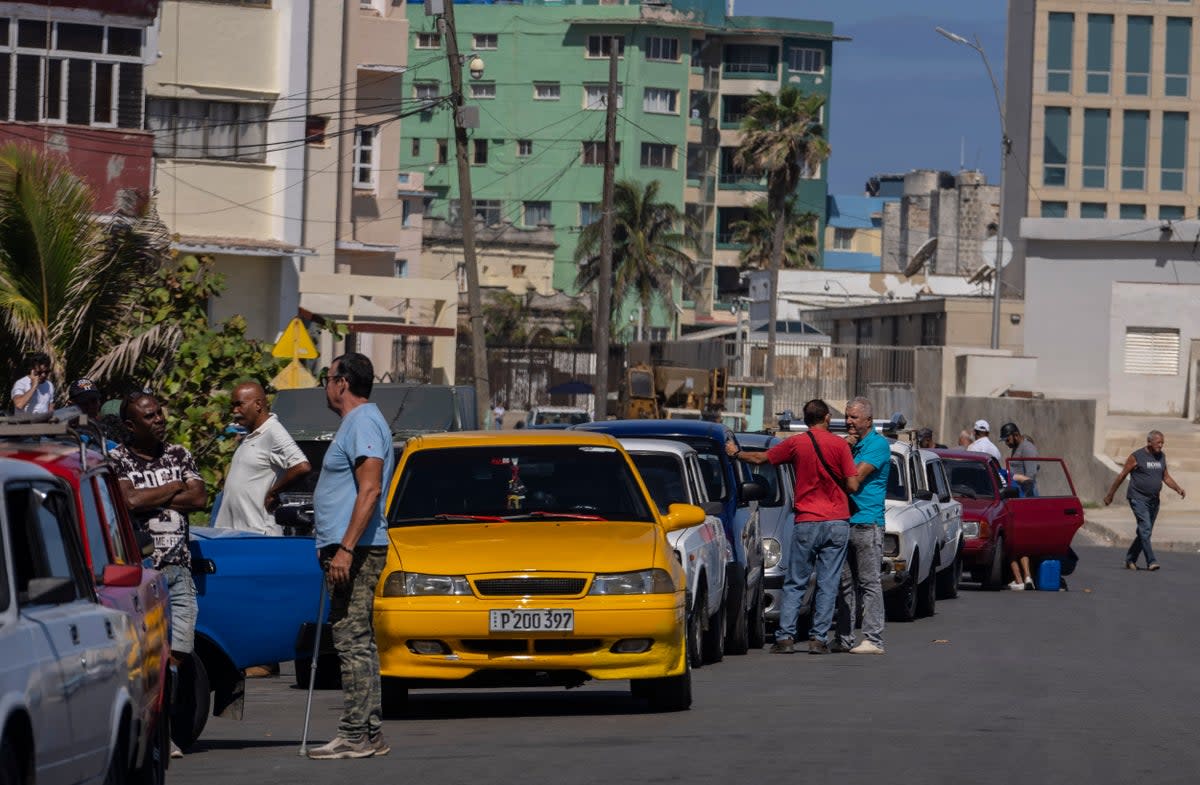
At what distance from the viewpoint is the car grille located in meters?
11.7

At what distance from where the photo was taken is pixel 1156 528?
3894 centimetres

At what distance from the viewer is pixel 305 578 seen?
1115 cm

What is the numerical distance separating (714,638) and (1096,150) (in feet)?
206

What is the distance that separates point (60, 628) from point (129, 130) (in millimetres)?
29020

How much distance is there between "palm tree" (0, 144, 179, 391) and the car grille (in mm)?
9837

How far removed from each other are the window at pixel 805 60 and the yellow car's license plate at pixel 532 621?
102 m

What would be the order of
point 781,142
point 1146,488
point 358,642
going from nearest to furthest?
point 358,642, point 1146,488, point 781,142

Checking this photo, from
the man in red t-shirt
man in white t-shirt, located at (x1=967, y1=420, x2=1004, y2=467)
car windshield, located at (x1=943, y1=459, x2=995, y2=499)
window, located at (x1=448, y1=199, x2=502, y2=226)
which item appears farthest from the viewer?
window, located at (x1=448, y1=199, x2=502, y2=226)

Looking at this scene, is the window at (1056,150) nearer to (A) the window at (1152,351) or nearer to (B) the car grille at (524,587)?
(A) the window at (1152,351)

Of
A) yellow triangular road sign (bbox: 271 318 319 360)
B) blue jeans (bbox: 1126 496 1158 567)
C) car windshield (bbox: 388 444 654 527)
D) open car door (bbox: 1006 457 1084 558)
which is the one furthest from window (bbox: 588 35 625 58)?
car windshield (bbox: 388 444 654 527)

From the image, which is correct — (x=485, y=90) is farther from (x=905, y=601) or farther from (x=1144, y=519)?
(x=905, y=601)

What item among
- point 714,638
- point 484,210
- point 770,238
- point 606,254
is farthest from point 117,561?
point 484,210

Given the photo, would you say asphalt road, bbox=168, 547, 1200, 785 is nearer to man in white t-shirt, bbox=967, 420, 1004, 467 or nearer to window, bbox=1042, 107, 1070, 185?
man in white t-shirt, bbox=967, 420, 1004, 467

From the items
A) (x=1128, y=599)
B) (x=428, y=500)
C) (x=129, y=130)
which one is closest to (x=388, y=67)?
(x=129, y=130)
